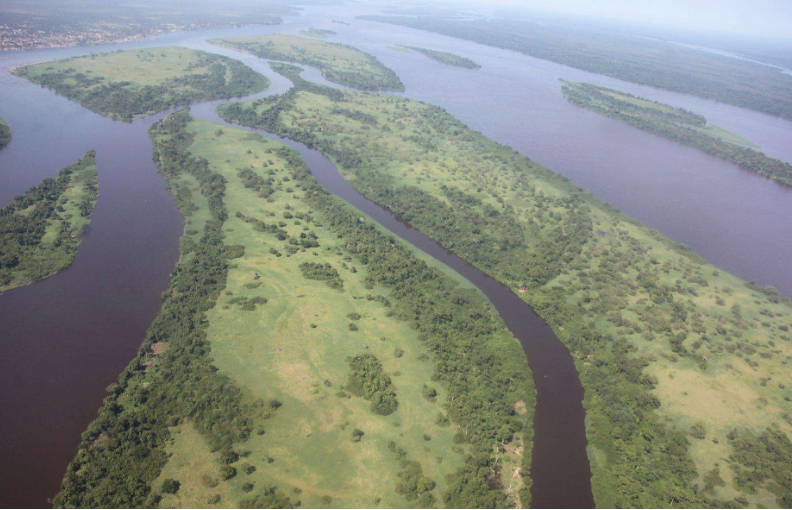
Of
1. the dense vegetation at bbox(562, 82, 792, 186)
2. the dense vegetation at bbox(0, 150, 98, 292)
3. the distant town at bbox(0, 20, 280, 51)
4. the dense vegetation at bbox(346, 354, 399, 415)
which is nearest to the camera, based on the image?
the dense vegetation at bbox(346, 354, 399, 415)

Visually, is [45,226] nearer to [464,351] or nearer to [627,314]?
[464,351]

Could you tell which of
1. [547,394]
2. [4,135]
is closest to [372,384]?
[547,394]

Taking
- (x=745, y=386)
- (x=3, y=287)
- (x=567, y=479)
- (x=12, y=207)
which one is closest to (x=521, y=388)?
(x=567, y=479)

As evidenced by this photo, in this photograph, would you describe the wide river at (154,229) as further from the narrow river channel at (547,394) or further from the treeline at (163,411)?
the treeline at (163,411)

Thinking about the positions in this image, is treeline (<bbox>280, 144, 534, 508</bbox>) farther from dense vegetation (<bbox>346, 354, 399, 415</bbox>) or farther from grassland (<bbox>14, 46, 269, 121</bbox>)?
grassland (<bbox>14, 46, 269, 121</bbox>)

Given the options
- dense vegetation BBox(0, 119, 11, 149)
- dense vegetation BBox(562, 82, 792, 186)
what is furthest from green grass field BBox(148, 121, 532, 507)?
dense vegetation BBox(562, 82, 792, 186)

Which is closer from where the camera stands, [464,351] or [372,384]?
[372,384]
